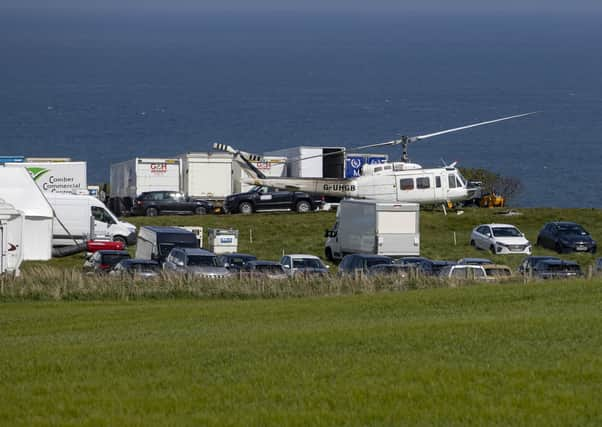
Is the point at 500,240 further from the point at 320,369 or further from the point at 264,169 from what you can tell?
the point at 320,369

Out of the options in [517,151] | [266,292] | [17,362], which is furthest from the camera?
[517,151]

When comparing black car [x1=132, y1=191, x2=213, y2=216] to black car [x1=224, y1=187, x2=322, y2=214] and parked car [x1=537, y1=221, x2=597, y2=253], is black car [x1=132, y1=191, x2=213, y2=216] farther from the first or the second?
parked car [x1=537, y1=221, x2=597, y2=253]

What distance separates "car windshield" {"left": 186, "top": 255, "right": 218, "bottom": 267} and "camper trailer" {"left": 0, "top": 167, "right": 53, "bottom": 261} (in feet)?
27.7

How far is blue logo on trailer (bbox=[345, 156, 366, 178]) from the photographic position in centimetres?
5791

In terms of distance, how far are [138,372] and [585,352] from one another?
Result: 4835mm

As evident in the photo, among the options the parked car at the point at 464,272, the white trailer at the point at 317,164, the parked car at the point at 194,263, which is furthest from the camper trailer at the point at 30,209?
the white trailer at the point at 317,164

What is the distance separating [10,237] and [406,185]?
69.0ft

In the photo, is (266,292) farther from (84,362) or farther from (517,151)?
(517,151)

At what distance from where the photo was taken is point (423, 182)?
51.7 m

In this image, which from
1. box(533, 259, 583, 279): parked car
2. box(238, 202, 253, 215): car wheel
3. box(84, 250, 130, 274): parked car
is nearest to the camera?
box(533, 259, 583, 279): parked car

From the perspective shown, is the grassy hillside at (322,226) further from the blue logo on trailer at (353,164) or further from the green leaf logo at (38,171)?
the green leaf logo at (38,171)

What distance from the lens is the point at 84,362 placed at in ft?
46.7

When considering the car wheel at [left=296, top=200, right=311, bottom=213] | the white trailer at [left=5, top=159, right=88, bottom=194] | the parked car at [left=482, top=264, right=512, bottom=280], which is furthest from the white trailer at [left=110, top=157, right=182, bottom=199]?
the parked car at [left=482, top=264, right=512, bottom=280]

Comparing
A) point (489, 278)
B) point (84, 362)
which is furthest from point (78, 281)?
point (84, 362)
